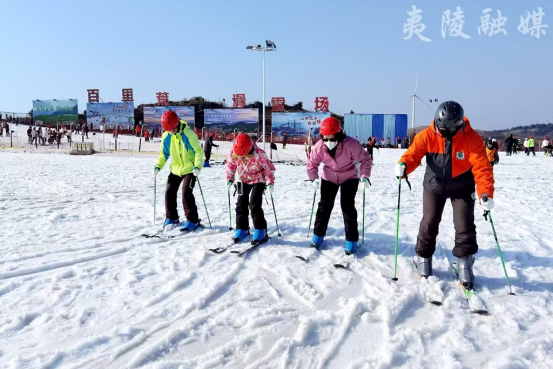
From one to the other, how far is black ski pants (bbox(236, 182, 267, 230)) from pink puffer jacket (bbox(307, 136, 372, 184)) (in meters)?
0.80

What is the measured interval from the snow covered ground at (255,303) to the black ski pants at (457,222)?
379mm

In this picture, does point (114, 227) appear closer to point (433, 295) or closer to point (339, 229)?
point (339, 229)

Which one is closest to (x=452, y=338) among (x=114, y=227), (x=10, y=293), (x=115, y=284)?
(x=115, y=284)

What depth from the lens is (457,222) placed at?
3711 mm

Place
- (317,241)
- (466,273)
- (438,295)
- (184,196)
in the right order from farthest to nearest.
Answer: (184,196), (317,241), (466,273), (438,295)

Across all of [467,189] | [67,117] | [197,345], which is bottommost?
[197,345]

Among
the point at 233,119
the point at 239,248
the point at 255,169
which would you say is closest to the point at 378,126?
the point at 233,119

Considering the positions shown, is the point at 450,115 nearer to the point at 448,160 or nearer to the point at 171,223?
the point at 448,160

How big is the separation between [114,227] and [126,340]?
359 cm

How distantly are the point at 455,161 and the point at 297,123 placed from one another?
3514 cm

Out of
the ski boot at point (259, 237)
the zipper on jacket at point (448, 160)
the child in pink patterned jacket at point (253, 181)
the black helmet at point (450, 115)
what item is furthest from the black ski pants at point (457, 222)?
the ski boot at point (259, 237)

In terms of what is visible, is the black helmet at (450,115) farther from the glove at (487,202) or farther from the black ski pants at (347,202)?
the black ski pants at (347,202)

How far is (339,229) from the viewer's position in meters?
6.02

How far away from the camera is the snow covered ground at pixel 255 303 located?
2738 mm
